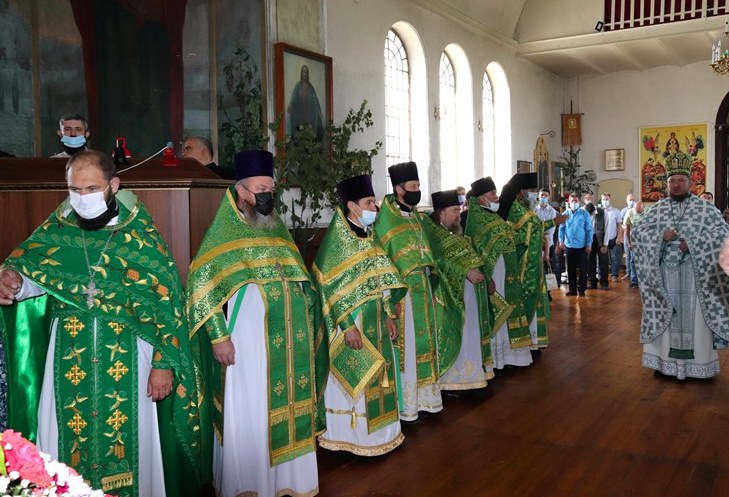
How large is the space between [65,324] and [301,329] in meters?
1.24

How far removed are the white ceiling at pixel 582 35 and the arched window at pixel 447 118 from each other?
103cm

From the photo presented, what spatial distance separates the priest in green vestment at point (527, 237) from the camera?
7.23 m

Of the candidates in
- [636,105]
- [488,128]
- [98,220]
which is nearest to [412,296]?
[98,220]

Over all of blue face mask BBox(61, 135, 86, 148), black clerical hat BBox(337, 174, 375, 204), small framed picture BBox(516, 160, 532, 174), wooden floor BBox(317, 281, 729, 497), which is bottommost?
wooden floor BBox(317, 281, 729, 497)

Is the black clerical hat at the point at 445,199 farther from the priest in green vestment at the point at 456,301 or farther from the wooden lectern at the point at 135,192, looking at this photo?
the wooden lectern at the point at 135,192

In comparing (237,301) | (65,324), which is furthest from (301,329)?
(65,324)

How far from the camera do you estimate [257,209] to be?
3.62m

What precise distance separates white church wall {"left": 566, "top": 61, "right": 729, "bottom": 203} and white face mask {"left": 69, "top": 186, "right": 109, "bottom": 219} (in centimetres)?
1659

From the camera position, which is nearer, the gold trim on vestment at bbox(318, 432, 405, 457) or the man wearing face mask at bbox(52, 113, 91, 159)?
the man wearing face mask at bbox(52, 113, 91, 159)

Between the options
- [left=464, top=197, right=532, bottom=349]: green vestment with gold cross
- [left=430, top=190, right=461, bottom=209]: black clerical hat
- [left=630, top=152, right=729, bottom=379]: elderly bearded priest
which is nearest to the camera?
[left=430, top=190, right=461, bottom=209]: black clerical hat

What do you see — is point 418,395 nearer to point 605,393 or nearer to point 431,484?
point 431,484

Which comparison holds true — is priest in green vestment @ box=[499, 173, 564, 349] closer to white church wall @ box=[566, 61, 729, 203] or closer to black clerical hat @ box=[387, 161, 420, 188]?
black clerical hat @ box=[387, 161, 420, 188]

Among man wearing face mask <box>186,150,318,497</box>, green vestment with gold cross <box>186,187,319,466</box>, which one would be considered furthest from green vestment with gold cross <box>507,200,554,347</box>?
man wearing face mask <box>186,150,318,497</box>

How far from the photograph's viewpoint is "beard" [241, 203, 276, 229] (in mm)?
3641
